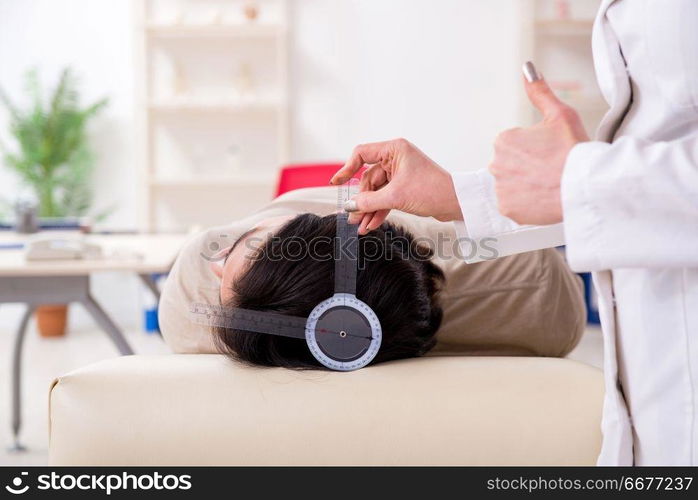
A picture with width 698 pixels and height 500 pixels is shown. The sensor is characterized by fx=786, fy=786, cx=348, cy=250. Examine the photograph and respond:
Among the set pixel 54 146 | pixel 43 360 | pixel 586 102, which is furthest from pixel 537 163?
pixel 54 146

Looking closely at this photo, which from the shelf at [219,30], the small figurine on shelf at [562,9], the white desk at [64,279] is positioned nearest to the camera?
the white desk at [64,279]

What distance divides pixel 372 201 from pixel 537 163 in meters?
0.32

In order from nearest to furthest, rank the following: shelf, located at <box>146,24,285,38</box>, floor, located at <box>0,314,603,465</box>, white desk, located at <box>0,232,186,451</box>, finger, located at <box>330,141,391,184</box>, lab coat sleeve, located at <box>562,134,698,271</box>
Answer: lab coat sleeve, located at <box>562,134,698,271</box>, finger, located at <box>330,141,391,184</box>, white desk, located at <box>0,232,186,451</box>, floor, located at <box>0,314,603,465</box>, shelf, located at <box>146,24,285,38</box>

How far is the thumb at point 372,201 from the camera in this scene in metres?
1.11

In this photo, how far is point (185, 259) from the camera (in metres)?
1.30

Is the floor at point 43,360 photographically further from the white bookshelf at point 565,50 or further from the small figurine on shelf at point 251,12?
the small figurine on shelf at point 251,12

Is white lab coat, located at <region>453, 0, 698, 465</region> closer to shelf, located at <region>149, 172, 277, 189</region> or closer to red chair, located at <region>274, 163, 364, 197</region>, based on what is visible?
red chair, located at <region>274, 163, 364, 197</region>

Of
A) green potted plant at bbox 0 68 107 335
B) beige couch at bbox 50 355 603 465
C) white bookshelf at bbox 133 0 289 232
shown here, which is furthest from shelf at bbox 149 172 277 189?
beige couch at bbox 50 355 603 465

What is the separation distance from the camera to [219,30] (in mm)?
4973

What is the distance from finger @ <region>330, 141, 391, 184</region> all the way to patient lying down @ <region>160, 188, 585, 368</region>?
0.22 ft

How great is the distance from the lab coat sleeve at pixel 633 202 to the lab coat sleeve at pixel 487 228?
310 millimetres

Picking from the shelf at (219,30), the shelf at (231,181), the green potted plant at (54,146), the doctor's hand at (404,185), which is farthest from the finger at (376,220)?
the green potted plant at (54,146)

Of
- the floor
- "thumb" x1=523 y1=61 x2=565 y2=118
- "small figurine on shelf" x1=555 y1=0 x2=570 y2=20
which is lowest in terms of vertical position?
the floor

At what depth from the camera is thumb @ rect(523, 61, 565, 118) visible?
866 mm
